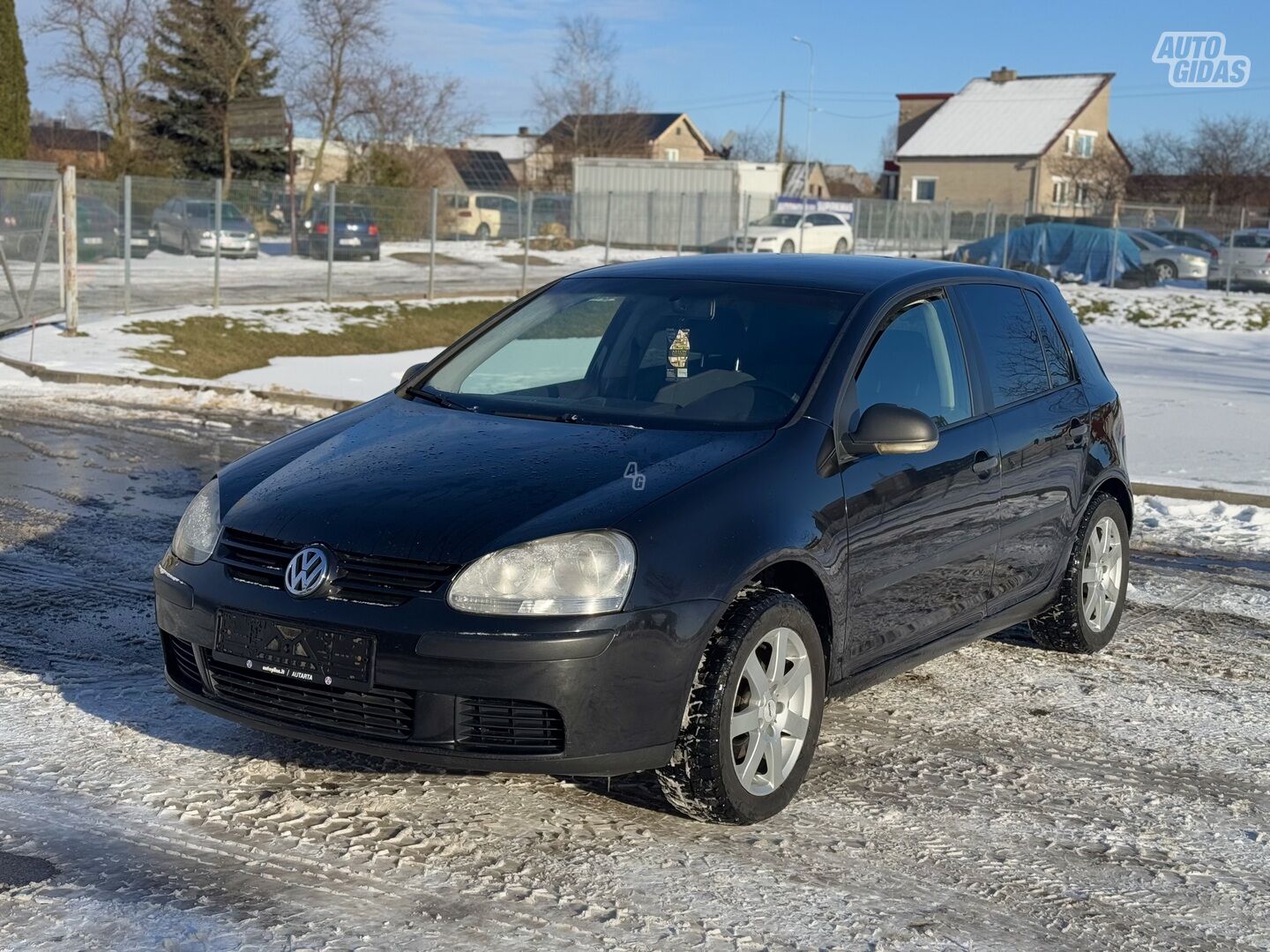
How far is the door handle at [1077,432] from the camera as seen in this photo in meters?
6.07

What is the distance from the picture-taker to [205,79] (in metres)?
51.2

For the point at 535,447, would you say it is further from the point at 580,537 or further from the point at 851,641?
the point at 851,641

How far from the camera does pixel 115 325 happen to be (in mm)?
19219

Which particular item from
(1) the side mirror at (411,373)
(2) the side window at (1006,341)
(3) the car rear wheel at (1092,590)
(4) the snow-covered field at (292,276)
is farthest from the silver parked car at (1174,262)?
(1) the side mirror at (411,373)

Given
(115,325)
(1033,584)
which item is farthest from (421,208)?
(1033,584)

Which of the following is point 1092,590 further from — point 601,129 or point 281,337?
point 601,129

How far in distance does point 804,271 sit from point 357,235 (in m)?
23.6

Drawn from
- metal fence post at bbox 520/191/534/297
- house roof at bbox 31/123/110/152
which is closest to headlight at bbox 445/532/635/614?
metal fence post at bbox 520/191/534/297

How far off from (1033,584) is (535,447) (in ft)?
7.83

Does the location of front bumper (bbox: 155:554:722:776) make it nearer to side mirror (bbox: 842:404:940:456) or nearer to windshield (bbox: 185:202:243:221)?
side mirror (bbox: 842:404:940:456)

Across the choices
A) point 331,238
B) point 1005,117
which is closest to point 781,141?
point 1005,117

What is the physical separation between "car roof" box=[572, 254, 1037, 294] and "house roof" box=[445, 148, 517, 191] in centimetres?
7153

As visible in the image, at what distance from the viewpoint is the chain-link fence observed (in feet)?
61.8

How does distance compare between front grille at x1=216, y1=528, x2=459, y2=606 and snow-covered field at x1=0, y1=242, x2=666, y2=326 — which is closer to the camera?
front grille at x1=216, y1=528, x2=459, y2=606
